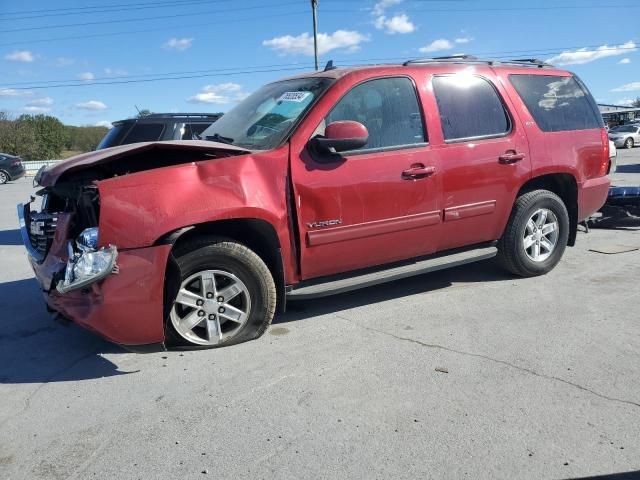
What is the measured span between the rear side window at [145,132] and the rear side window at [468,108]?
4.67 m

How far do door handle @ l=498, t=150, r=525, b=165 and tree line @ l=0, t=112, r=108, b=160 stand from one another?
1447 inches

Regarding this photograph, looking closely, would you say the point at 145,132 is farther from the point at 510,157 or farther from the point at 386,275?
the point at 510,157

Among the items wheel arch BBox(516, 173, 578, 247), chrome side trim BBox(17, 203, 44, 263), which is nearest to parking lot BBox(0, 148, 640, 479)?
chrome side trim BBox(17, 203, 44, 263)

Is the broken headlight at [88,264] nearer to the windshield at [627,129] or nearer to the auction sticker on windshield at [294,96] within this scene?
the auction sticker on windshield at [294,96]

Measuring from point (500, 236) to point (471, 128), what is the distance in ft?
3.55

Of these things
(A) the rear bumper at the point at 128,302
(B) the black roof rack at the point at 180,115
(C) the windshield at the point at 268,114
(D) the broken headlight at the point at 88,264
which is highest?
(B) the black roof rack at the point at 180,115

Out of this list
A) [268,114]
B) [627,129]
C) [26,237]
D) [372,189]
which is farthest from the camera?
[627,129]

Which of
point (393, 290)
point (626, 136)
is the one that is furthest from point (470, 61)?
point (626, 136)

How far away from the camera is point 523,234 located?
5090mm

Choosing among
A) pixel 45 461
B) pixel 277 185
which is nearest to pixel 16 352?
pixel 45 461

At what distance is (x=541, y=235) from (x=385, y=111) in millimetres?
2125

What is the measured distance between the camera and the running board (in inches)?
157

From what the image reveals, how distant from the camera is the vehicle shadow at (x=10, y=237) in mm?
8355

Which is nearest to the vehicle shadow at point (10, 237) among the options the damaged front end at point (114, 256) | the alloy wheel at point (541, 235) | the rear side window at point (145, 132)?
the rear side window at point (145, 132)
